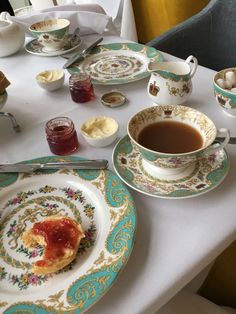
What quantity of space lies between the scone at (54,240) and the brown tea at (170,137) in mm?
199

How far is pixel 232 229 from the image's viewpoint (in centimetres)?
53

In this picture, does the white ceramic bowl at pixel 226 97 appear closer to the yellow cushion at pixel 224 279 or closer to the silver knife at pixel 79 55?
the yellow cushion at pixel 224 279

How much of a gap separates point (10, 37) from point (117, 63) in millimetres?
361

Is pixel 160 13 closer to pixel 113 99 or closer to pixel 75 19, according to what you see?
pixel 75 19

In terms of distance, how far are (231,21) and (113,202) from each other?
3.23 feet

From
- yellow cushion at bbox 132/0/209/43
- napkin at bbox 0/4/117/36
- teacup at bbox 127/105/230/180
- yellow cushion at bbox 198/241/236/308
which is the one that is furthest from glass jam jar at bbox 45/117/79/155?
yellow cushion at bbox 132/0/209/43

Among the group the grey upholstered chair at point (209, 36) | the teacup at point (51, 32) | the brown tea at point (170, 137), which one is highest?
the teacup at point (51, 32)

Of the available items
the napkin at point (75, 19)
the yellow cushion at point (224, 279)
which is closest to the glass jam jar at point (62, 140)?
the yellow cushion at point (224, 279)

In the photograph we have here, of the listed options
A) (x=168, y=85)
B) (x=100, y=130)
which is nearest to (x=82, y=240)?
(x=100, y=130)

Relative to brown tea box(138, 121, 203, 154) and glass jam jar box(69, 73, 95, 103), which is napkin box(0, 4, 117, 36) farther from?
brown tea box(138, 121, 203, 154)

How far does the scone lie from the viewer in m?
0.48

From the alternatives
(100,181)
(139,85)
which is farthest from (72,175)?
(139,85)

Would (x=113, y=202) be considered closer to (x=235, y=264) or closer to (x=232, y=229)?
(x=232, y=229)

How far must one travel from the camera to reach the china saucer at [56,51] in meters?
1.08
